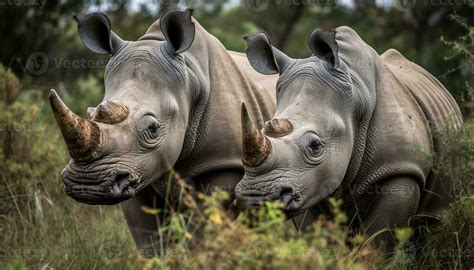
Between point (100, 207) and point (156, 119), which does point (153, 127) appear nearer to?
point (156, 119)

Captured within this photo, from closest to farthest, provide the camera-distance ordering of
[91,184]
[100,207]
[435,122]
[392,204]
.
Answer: [91,184]
[392,204]
[435,122]
[100,207]

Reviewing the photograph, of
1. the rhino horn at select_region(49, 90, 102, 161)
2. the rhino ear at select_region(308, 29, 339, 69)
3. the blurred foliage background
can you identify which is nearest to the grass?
the blurred foliage background

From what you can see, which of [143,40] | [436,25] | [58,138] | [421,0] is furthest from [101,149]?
[436,25]

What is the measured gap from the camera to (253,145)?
5879mm

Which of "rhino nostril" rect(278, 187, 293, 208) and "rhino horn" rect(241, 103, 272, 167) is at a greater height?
"rhino horn" rect(241, 103, 272, 167)

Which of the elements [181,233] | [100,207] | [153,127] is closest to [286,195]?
[181,233]

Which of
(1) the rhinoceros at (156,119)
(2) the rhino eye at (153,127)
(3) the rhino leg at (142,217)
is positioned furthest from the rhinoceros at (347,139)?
(3) the rhino leg at (142,217)

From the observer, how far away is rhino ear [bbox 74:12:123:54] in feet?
22.8

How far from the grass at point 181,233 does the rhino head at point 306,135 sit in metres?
0.21

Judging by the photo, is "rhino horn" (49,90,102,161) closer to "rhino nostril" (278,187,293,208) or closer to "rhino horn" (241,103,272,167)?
"rhino horn" (241,103,272,167)

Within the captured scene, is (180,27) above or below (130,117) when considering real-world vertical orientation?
above

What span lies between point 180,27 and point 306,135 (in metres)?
1.22

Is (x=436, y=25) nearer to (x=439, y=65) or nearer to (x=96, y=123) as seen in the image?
(x=439, y=65)

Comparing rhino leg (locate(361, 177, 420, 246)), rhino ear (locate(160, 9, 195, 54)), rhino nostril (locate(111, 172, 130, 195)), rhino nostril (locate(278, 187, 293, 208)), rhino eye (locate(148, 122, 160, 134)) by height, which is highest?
rhino ear (locate(160, 9, 195, 54))
